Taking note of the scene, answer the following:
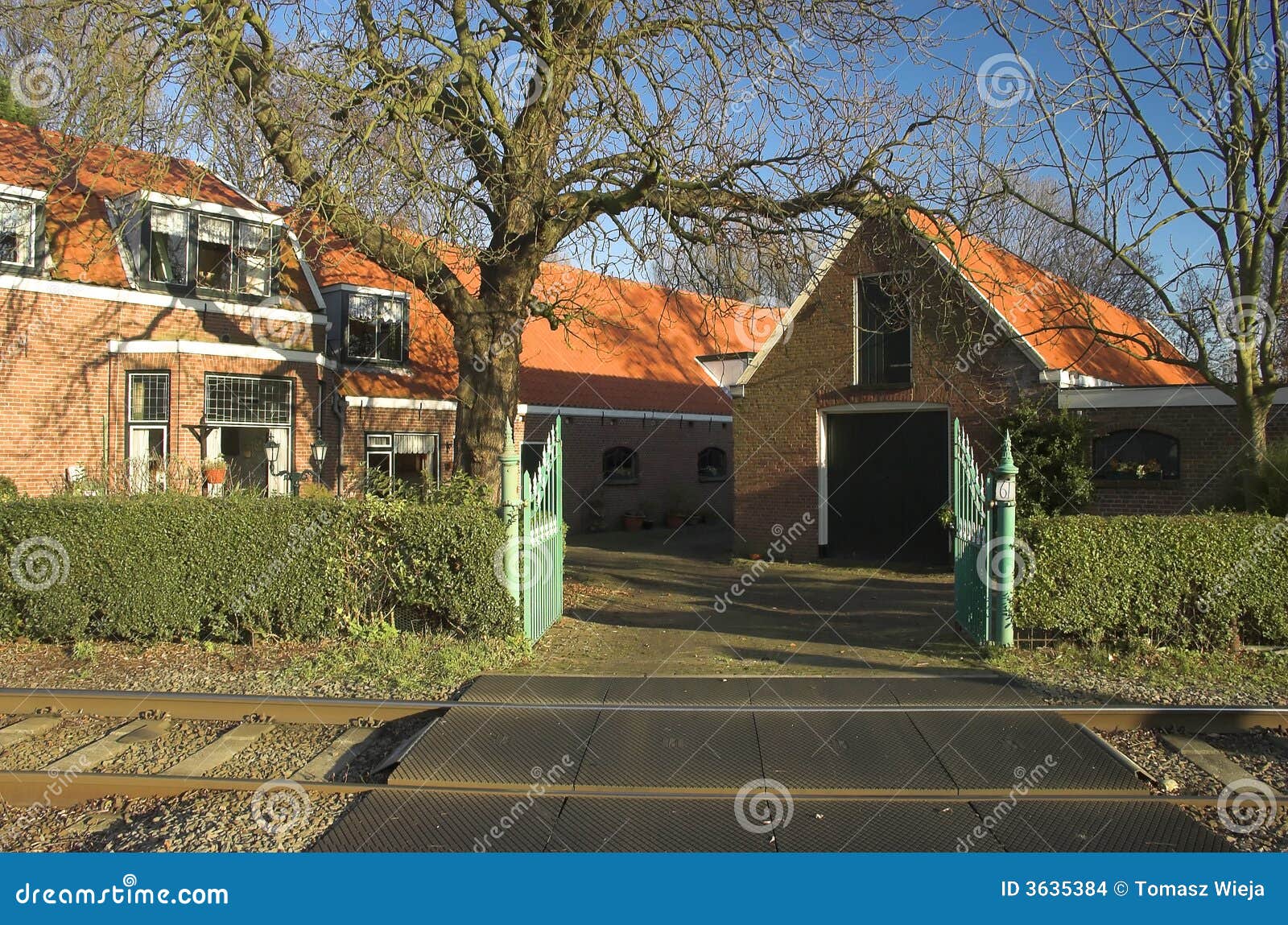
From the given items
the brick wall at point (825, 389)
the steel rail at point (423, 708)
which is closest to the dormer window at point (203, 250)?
the brick wall at point (825, 389)

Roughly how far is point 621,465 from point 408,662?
17.0m

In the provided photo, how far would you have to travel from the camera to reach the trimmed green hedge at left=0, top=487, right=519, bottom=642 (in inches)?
356

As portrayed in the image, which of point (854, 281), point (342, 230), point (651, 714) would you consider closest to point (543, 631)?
point (651, 714)

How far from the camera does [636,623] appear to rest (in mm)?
10781

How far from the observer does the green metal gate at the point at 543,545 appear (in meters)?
9.16

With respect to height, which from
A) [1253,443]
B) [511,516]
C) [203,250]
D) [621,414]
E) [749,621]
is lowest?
[749,621]

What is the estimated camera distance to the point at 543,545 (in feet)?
32.1

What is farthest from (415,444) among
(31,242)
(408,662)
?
(408,662)

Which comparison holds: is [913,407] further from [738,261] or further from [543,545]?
[543,545]

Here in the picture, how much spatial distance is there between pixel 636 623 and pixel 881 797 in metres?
5.66

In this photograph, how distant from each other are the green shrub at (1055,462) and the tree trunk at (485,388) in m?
8.39

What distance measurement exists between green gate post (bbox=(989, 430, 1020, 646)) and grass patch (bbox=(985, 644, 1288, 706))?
0.25 metres

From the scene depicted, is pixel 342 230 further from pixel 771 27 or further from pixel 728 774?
pixel 728 774

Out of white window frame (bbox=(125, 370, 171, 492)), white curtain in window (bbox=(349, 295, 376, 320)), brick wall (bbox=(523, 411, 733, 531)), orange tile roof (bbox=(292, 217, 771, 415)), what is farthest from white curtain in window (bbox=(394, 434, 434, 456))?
white window frame (bbox=(125, 370, 171, 492))
